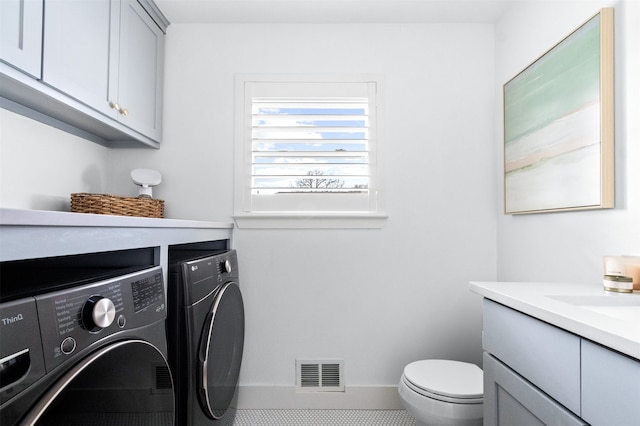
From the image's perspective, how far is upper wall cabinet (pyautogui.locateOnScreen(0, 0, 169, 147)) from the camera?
1219 mm

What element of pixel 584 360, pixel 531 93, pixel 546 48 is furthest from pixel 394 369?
pixel 546 48

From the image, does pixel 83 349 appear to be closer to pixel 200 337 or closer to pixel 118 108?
pixel 200 337

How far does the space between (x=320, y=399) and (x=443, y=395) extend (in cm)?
84

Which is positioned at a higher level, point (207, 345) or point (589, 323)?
point (589, 323)

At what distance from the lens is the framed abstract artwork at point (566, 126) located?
1228 mm

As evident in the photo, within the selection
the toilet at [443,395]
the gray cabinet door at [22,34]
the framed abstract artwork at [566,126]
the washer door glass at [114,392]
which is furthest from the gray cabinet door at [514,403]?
the gray cabinet door at [22,34]

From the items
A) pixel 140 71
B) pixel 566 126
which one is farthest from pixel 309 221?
pixel 566 126

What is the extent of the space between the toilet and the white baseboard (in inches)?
Answer: 17.1

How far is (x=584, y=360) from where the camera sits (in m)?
0.76

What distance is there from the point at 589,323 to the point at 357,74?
173 cm

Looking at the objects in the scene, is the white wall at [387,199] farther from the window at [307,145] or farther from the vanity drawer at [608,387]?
the vanity drawer at [608,387]

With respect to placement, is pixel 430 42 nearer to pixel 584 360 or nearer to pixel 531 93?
pixel 531 93

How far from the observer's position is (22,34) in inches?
42.5

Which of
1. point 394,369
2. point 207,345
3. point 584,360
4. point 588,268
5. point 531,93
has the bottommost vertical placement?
point 394,369
